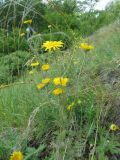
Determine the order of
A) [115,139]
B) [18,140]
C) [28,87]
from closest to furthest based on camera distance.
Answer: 1. [115,139]
2. [18,140]
3. [28,87]

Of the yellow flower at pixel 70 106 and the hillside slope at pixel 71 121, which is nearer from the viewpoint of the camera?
the hillside slope at pixel 71 121

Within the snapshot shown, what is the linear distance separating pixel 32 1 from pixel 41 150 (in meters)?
0.85

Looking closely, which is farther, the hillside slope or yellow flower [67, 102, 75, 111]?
yellow flower [67, 102, 75, 111]

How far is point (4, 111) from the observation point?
316 centimetres

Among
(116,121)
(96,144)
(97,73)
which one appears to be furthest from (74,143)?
(97,73)

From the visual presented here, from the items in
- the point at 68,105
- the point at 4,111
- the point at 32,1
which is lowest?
the point at 4,111

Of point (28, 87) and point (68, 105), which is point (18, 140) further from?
point (28, 87)

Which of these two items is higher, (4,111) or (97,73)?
(97,73)

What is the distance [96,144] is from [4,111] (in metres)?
1.02

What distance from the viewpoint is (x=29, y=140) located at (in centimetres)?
254

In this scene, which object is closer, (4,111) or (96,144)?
(96,144)

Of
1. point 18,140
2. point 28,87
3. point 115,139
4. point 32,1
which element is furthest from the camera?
point 28,87

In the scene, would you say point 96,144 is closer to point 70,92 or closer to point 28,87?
point 70,92

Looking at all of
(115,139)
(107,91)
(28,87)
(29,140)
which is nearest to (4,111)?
(28,87)
